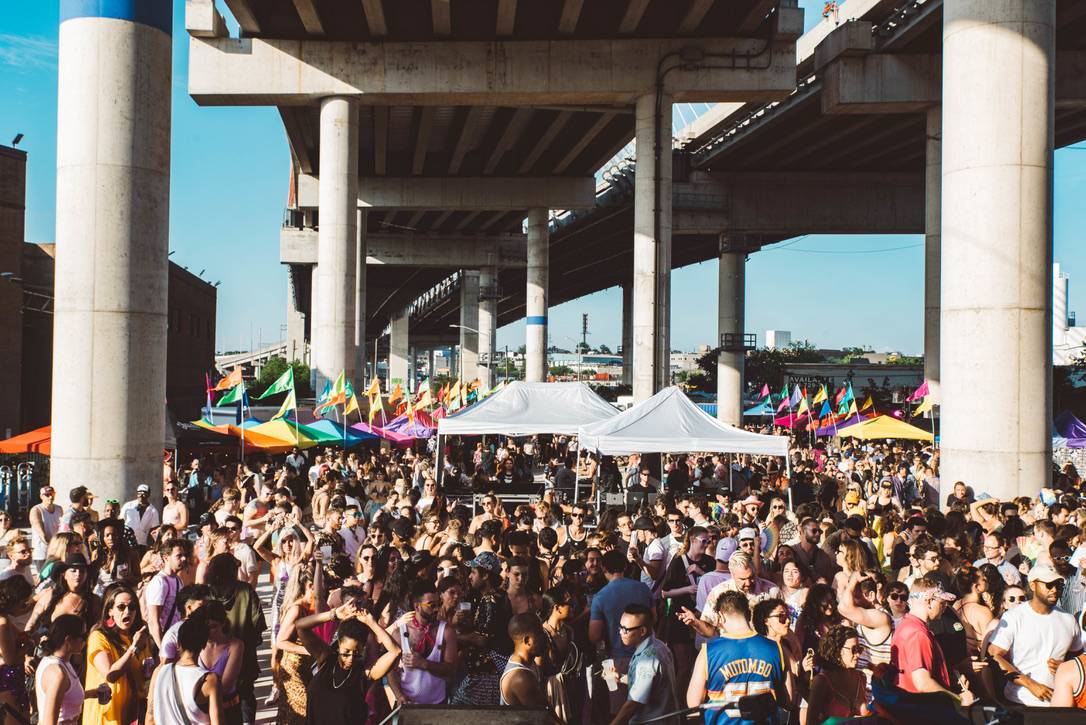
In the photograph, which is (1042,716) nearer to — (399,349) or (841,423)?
(841,423)

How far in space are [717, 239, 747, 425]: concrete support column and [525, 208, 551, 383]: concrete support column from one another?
33.1 ft

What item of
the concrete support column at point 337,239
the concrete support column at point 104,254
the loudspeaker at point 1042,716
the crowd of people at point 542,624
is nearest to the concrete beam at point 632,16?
the concrete support column at point 337,239

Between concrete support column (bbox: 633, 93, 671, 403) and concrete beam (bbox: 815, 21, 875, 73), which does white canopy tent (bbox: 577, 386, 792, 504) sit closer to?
concrete support column (bbox: 633, 93, 671, 403)

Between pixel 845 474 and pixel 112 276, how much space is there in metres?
14.8

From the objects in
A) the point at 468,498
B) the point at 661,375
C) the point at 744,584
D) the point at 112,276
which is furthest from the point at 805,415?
Answer: the point at 744,584

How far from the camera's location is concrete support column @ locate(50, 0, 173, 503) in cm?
1563

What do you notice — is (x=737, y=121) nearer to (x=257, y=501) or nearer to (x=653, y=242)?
(x=653, y=242)

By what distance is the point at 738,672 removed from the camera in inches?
206

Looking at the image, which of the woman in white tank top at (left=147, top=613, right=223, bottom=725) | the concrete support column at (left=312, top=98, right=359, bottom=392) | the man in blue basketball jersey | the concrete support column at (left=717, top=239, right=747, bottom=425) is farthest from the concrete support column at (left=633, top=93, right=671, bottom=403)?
the woman in white tank top at (left=147, top=613, right=223, bottom=725)

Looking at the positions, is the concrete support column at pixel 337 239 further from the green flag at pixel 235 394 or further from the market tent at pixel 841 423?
the market tent at pixel 841 423

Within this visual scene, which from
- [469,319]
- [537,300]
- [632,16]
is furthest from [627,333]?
[632,16]

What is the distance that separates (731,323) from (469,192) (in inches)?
679

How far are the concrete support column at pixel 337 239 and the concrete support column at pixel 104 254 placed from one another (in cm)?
1820

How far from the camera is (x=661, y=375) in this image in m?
34.2
